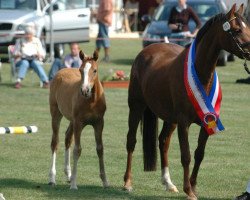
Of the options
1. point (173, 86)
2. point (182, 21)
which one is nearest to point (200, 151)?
point (173, 86)

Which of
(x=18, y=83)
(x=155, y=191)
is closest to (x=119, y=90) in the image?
(x=18, y=83)

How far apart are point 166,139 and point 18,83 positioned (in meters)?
11.9

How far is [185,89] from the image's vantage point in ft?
35.7

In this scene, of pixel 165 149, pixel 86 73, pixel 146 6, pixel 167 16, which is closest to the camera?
pixel 86 73

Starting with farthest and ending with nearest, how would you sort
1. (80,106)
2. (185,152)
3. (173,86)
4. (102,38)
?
(102,38)
(80,106)
(173,86)
(185,152)

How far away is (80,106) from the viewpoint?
1173 cm

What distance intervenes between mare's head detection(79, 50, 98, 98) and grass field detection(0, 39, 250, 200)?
116cm

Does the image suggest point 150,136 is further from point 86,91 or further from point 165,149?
point 86,91

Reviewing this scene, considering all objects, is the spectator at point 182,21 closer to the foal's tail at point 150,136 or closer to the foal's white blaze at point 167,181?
the foal's tail at point 150,136

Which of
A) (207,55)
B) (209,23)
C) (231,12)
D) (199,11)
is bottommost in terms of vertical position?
(199,11)

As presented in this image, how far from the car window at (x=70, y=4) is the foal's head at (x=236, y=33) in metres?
20.7

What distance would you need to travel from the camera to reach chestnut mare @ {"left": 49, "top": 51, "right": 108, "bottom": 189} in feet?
37.7

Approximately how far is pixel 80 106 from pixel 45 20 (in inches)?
715

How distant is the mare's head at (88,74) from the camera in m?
11.4
